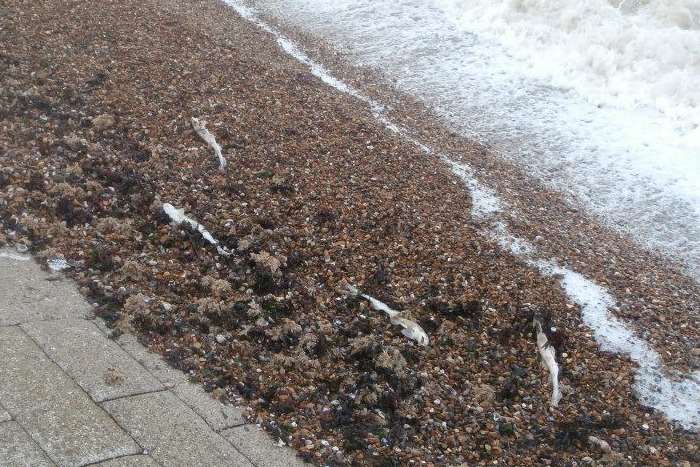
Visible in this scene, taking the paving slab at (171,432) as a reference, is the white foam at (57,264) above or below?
above

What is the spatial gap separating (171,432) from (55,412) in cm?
60

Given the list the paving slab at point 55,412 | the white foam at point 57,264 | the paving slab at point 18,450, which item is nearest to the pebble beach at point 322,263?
the white foam at point 57,264

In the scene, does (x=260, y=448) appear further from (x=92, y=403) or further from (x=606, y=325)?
(x=606, y=325)

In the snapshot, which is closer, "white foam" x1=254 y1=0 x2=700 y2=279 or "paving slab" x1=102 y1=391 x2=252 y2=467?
"paving slab" x1=102 y1=391 x2=252 y2=467

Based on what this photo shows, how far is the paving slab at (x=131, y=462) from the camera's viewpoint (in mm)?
3031

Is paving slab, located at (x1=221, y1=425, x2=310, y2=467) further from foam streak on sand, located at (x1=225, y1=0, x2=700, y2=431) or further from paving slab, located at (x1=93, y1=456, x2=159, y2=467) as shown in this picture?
foam streak on sand, located at (x1=225, y1=0, x2=700, y2=431)

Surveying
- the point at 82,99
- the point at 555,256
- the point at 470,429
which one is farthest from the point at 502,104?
the point at 470,429

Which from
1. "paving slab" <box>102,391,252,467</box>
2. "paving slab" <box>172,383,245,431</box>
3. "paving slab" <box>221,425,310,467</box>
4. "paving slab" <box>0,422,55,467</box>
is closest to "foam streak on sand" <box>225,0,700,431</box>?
"paving slab" <box>221,425,310,467</box>

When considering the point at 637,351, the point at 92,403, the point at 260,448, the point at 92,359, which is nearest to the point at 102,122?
the point at 92,359

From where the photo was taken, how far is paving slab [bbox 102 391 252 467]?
10.8ft

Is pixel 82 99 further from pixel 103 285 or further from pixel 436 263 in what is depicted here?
pixel 436 263

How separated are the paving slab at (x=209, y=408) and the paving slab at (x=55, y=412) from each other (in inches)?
19.6

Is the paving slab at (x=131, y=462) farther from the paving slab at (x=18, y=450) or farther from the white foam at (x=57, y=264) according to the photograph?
the white foam at (x=57, y=264)

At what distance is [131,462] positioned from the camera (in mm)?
3098
